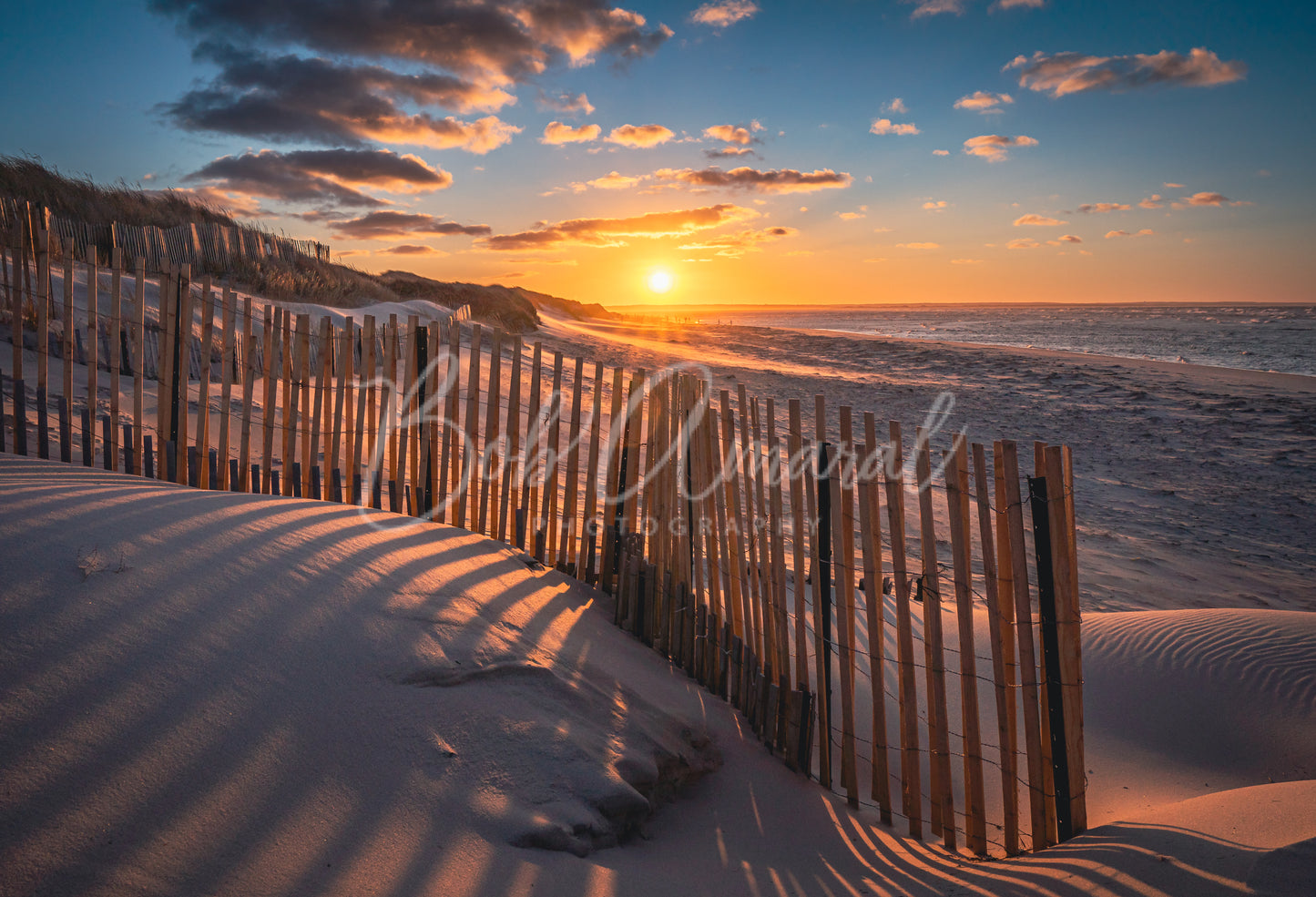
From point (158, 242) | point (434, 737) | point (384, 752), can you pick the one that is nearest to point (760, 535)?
point (434, 737)

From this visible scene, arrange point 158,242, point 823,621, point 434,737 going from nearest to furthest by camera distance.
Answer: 1. point 434,737
2. point 823,621
3. point 158,242

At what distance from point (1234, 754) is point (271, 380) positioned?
21.1 ft

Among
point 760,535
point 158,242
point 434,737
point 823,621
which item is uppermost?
point 158,242

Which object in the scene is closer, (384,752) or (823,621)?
(384,752)

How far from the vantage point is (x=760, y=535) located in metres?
3.53

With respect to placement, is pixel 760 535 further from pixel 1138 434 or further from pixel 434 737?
pixel 1138 434

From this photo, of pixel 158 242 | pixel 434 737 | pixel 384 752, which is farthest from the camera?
pixel 158 242

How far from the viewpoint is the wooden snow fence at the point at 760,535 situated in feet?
8.64

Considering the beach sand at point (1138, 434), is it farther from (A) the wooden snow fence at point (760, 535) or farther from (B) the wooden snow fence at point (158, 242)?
(B) the wooden snow fence at point (158, 242)

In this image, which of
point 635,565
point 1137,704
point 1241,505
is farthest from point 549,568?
point 1241,505

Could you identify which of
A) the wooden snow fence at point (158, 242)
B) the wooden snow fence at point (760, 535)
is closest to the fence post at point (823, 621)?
the wooden snow fence at point (760, 535)

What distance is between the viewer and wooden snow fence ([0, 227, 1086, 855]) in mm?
2635

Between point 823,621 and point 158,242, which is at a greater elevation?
point 158,242

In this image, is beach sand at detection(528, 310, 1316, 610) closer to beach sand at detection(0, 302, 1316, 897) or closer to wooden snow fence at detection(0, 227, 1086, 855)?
beach sand at detection(0, 302, 1316, 897)
